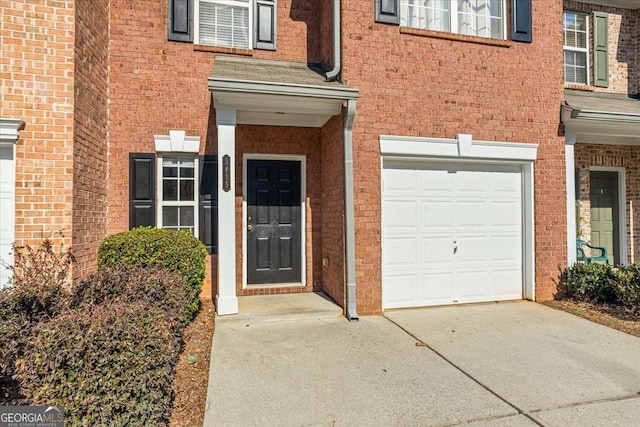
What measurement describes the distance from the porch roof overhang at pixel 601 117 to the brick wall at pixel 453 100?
0.32m

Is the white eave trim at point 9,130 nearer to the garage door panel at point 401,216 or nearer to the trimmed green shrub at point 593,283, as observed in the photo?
the garage door panel at point 401,216

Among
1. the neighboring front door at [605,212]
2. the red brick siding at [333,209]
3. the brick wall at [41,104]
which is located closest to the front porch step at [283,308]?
the red brick siding at [333,209]

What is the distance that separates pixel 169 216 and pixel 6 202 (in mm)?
2101

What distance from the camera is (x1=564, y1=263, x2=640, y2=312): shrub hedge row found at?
563 centimetres

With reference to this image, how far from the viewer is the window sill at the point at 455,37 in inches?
231

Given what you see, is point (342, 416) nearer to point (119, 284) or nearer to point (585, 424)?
point (585, 424)

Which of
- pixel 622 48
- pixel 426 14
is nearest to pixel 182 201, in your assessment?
pixel 426 14

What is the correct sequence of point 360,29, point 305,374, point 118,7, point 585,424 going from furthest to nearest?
1. point 118,7
2. point 360,29
3. point 305,374
4. point 585,424

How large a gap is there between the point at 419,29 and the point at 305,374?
5.22 metres

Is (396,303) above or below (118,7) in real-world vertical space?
below

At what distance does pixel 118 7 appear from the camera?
6.05 m

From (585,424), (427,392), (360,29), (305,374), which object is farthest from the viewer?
(360,29)

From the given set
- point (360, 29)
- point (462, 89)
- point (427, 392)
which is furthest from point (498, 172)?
point (427, 392)

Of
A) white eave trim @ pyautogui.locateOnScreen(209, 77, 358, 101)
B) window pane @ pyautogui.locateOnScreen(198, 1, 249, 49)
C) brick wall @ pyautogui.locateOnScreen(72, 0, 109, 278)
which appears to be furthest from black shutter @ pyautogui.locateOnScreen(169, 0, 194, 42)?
white eave trim @ pyautogui.locateOnScreen(209, 77, 358, 101)
